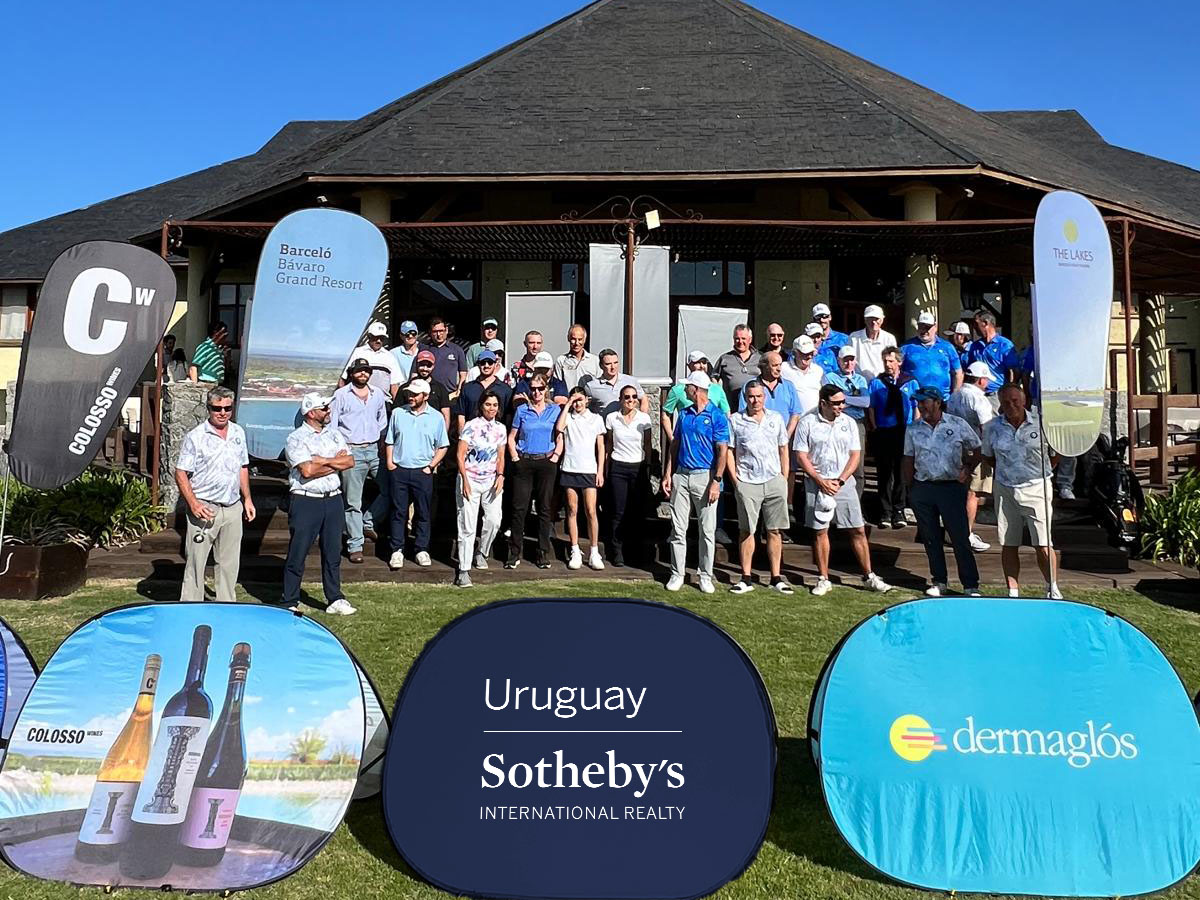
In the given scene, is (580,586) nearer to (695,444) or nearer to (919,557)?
(695,444)

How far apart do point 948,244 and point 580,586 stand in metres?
7.67

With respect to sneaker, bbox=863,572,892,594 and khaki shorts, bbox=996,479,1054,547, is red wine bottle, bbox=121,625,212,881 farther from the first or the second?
khaki shorts, bbox=996,479,1054,547

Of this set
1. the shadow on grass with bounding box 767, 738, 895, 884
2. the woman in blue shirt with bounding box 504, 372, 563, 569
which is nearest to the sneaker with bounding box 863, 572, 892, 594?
the woman in blue shirt with bounding box 504, 372, 563, 569

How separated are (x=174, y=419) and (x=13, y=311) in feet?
42.5

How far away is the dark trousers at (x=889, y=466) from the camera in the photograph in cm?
793

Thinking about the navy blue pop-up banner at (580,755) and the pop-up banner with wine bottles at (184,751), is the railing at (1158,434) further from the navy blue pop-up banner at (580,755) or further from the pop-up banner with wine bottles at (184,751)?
the pop-up banner with wine bottles at (184,751)

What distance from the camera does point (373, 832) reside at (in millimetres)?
3182

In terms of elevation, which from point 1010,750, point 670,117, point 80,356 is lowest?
point 1010,750

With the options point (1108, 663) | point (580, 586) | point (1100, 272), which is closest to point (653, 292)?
point (580, 586)

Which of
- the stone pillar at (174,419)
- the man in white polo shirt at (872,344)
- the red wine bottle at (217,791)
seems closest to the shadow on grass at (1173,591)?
the man in white polo shirt at (872,344)

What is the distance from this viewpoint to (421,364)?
7547 mm

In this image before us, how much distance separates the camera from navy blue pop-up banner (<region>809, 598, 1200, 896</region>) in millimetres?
2727

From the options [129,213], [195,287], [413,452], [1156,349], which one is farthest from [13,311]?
[1156,349]

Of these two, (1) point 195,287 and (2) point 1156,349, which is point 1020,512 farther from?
(1) point 195,287
